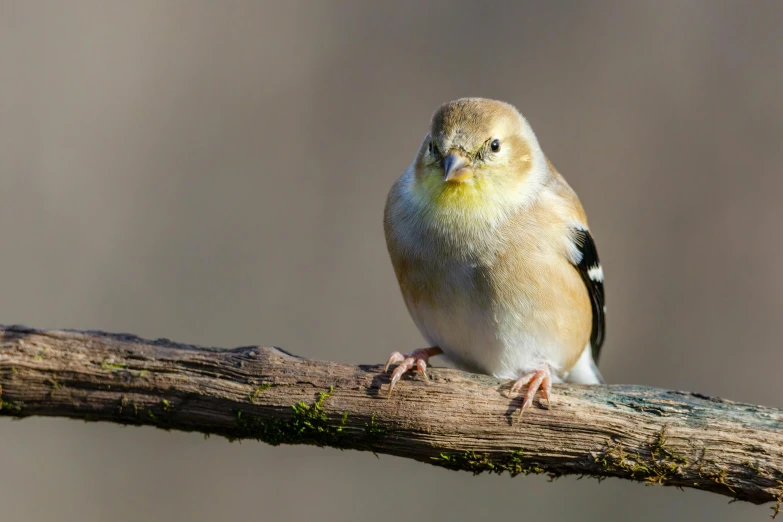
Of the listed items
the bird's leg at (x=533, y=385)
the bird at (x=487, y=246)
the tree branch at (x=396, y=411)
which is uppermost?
the bird at (x=487, y=246)

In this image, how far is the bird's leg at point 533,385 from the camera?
353 cm

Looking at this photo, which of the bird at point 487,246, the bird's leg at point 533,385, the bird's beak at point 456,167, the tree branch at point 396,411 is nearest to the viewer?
the tree branch at point 396,411

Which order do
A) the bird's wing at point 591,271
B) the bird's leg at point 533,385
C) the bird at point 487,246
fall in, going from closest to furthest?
1. the bird's leg at point 533,385
2. the bird at point 487,246
3. the bird's wing at point 591,271

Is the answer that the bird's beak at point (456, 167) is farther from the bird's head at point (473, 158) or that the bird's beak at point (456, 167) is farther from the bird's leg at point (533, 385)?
the bird's leg at point (533, 385)

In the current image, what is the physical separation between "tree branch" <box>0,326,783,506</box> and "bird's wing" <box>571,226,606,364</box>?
101cm

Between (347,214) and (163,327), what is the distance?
1932 millimetres

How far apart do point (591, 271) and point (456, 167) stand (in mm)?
1246

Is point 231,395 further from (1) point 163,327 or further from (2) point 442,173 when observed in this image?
(1) point 163,327

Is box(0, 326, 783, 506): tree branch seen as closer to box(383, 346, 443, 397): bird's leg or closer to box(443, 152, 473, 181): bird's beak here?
box(383, 346, 443, 397): bird's leg

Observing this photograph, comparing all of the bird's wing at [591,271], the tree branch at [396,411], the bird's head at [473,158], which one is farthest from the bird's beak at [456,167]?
the tree branch at [396,411]

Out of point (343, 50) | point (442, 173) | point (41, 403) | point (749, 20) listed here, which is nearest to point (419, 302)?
point (442, 173)

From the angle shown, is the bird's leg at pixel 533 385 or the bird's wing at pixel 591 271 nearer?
the bird's leg at pixel 533 385

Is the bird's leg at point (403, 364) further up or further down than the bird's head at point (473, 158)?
further down

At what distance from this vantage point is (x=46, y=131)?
23.2 ft
